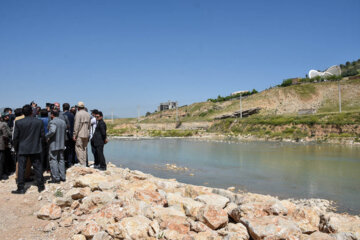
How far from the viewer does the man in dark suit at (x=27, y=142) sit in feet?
22.7

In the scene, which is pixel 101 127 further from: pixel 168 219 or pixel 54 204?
pixel 168 219

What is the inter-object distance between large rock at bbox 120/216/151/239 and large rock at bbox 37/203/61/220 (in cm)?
158

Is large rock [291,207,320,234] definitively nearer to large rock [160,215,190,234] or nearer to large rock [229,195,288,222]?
large rock [229,195,288,222]

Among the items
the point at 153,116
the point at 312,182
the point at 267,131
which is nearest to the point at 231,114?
the point at 267,131

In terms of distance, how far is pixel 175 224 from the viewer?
17.8ft

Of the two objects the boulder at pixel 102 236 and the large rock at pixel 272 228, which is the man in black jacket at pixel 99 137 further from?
the large rock at pixel 272 228

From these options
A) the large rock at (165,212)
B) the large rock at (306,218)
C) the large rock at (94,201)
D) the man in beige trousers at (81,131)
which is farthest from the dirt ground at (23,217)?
the large rock at (306,218)

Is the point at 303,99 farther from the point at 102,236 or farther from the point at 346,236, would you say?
the point at 102,236

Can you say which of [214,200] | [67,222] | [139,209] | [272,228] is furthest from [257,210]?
[67,222]

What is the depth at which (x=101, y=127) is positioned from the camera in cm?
980

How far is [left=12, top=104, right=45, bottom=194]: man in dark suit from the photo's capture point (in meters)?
6.92

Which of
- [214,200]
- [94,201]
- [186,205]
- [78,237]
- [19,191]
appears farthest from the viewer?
[19,191]

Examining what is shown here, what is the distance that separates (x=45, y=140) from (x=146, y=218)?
150 inches

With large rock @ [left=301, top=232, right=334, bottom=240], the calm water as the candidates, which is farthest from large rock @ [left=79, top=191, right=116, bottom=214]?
the calm water
